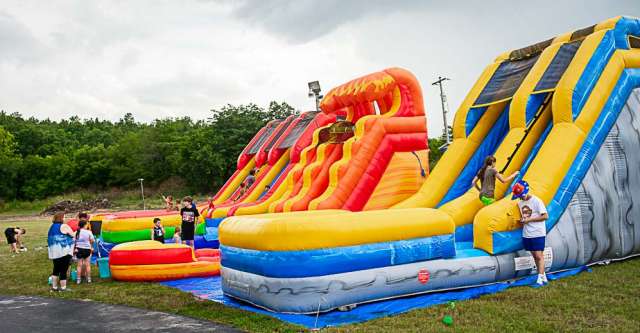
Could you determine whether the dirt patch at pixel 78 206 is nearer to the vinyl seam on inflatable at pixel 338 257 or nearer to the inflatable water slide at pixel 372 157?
the inflatable water slide at pixel 372 157

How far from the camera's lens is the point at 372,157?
1034cm

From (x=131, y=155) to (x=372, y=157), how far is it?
3938cm

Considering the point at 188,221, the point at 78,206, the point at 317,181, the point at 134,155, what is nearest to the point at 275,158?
the point at 317,181

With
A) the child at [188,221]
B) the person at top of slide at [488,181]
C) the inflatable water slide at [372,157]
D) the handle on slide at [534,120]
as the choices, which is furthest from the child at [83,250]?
the handle on slide at [534,120]

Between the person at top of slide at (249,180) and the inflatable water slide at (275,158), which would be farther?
the person at top of slide at (249,180)

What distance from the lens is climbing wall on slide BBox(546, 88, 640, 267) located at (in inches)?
269

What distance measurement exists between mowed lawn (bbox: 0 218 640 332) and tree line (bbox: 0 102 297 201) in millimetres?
30136

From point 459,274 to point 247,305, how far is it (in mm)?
2360

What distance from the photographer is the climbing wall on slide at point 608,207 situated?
684 centimetres

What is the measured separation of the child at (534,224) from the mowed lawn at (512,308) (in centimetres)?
29

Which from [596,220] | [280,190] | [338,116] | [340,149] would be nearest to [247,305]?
[596,220]

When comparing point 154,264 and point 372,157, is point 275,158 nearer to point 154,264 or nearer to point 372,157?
point 372,157

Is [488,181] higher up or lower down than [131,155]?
lower down

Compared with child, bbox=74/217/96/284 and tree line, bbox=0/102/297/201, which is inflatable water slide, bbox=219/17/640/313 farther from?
tree line, bbox=0/102/297/201
